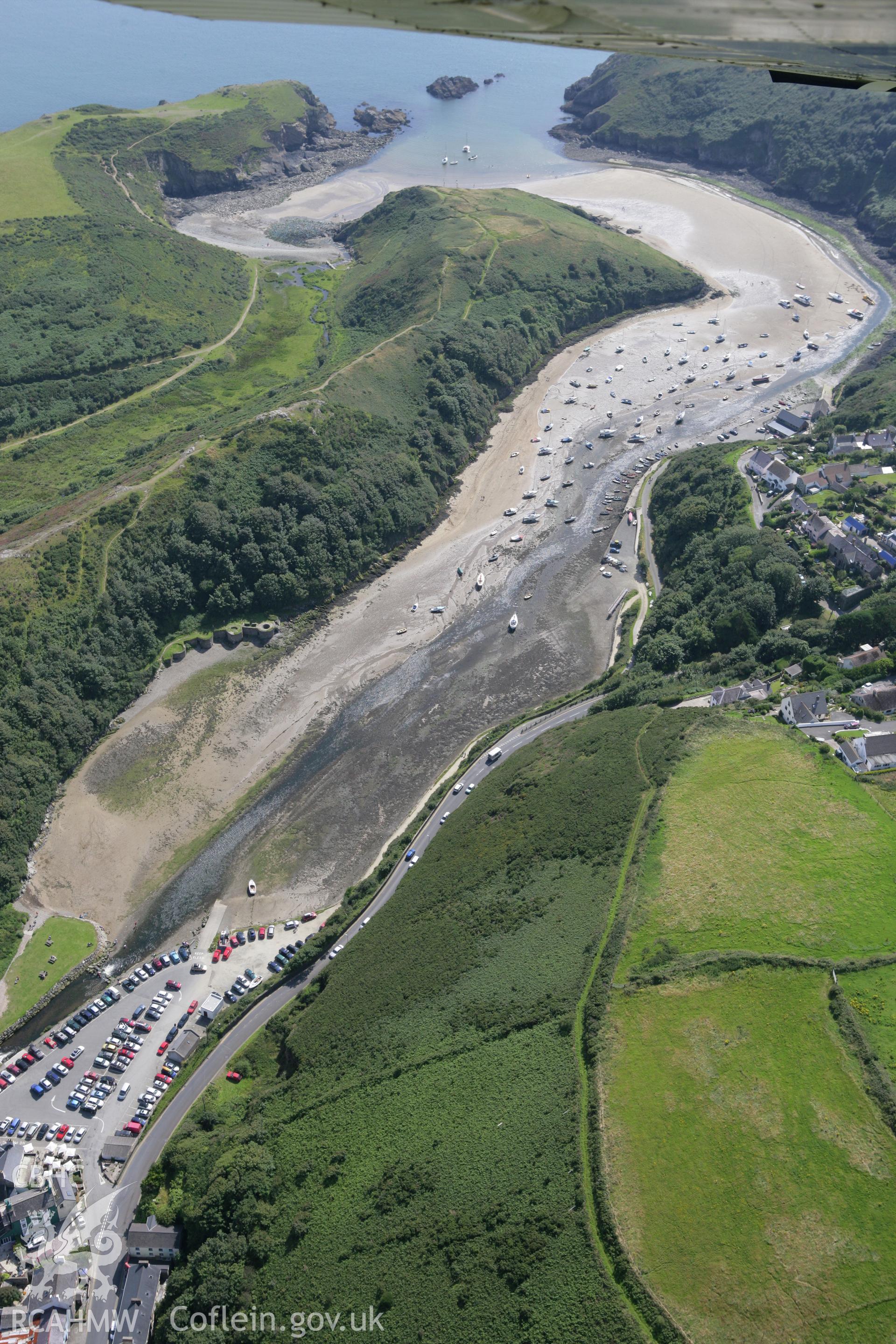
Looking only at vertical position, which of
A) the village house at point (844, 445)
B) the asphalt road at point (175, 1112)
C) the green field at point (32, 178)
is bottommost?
the asphalt road at point (175, 1112)

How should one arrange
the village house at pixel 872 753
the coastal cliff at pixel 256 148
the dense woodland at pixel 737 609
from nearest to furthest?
1. the village house at pixel 872 753
2. the dense woodland at pixel 737 609
3. the coastal cliff at pixel 256 148

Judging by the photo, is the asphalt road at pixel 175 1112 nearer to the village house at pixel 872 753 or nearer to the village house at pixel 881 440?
the village house at pixel 872 753

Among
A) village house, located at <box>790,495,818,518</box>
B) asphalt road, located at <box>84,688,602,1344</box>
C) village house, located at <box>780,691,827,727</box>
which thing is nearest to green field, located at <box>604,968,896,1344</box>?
village house, located at <box>780,691,827,727</box>

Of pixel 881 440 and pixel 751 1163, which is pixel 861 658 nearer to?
pixel 881 440

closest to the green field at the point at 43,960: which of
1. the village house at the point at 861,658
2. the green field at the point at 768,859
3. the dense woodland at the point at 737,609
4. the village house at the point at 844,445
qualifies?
the green field at the point at 768,859

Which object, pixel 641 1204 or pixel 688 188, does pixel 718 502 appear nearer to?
pixel 641 1204

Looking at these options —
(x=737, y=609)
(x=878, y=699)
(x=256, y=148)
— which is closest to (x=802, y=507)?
(x=737, y=609)
